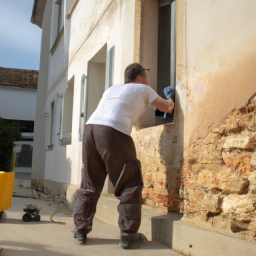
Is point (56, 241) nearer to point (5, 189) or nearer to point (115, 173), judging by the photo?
point (115, 173)

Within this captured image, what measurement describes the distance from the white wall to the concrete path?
19.1 meters

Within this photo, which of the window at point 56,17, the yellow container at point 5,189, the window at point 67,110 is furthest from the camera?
the window at point 56,17

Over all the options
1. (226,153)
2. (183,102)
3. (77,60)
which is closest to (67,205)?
(77,60)

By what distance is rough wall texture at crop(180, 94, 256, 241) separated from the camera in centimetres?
257

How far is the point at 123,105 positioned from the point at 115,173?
0.60 m

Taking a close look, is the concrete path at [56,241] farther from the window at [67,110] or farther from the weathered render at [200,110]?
the window at [67,110]

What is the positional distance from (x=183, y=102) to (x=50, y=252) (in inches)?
70.6

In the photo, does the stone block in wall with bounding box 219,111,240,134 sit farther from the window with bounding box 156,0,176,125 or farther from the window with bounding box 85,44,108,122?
the window with bounding box 85,44,108,122

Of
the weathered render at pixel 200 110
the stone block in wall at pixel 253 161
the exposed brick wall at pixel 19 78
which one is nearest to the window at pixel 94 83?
the weathered render at pixel 200 110

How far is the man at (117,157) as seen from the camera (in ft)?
9.94

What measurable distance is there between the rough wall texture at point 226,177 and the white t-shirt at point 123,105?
0.58m

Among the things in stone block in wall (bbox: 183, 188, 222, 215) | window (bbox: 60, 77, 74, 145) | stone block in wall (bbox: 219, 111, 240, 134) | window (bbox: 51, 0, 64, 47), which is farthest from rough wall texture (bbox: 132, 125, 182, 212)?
window (bbox: 51, 0, 64, 47)

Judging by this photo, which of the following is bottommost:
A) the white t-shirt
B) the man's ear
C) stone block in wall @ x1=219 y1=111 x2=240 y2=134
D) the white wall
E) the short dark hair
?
stone block in wall @ x1=219 y1=111 x2=240 y2=134

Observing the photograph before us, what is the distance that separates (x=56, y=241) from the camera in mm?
3336
